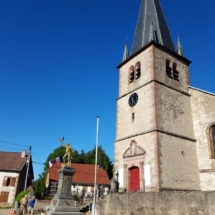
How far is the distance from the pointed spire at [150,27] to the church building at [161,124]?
0.14 m

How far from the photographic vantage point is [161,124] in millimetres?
17312

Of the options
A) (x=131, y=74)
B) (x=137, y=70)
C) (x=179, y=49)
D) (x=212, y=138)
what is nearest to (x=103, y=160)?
(x=131, y=74)

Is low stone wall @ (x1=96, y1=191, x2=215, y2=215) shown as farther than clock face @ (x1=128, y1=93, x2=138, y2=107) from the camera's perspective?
No

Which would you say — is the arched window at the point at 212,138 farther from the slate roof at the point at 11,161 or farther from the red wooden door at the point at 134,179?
the slate roof at the point at 11,161

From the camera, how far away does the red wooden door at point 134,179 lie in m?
17.4

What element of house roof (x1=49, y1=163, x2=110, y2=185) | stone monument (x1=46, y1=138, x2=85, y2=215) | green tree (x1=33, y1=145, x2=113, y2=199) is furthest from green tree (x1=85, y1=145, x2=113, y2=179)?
stone monument (x1=46, y1=138, x2=85, y2=215)

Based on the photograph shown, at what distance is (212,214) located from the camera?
11641 mm

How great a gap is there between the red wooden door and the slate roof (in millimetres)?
18397

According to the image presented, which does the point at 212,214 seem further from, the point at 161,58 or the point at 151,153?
the point at 161,58

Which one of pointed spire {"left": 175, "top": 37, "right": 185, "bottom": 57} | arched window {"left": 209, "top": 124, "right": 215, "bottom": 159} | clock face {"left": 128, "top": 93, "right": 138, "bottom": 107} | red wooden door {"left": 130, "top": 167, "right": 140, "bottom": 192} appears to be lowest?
red wooden door {"left": 130, "top": 167, "right": 140, "bottom": 192}

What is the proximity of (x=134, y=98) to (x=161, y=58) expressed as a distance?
4.42 m

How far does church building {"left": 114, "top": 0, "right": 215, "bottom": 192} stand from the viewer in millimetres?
16547

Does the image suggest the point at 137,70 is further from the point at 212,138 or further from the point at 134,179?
the point at 134,179

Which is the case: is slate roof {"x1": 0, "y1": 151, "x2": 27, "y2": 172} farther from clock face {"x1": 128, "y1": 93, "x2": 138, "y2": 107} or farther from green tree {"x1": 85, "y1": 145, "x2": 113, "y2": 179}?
clock face {"x1": 128, "y1": 93, "x2": 138, "y2": 107}
